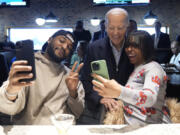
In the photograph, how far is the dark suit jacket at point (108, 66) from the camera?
167 centimetres

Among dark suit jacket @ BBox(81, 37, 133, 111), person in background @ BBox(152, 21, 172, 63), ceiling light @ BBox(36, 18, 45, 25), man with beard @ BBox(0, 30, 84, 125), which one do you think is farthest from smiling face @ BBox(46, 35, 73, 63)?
ceiling light @ BBox(36, 18, 45, 25)

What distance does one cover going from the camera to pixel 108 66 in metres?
1.74

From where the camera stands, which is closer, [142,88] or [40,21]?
[142,88]

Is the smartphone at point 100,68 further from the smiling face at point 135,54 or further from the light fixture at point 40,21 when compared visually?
the light fixture at point 40,21

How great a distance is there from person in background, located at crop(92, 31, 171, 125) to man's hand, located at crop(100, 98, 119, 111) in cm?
8

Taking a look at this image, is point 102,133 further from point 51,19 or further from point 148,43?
point 51,19

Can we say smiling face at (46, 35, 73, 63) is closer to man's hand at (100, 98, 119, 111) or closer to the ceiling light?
man's hand at (100, 98, 119, 111)

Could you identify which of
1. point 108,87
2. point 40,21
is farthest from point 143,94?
point 40,21

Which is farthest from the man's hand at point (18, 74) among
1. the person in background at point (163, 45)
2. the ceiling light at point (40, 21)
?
the ceiling light at point (40, 21)

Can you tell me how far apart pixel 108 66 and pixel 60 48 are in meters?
0.44

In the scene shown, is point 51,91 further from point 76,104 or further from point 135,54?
point 135,54

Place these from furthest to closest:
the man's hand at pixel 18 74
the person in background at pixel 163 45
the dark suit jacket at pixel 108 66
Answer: the person in background at pixel 163 45 → the dark suit jacket at pixel 108 66 → the man's hand at pixel 18 74

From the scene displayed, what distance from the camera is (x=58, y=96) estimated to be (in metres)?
1.48

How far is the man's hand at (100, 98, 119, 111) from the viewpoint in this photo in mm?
1379
